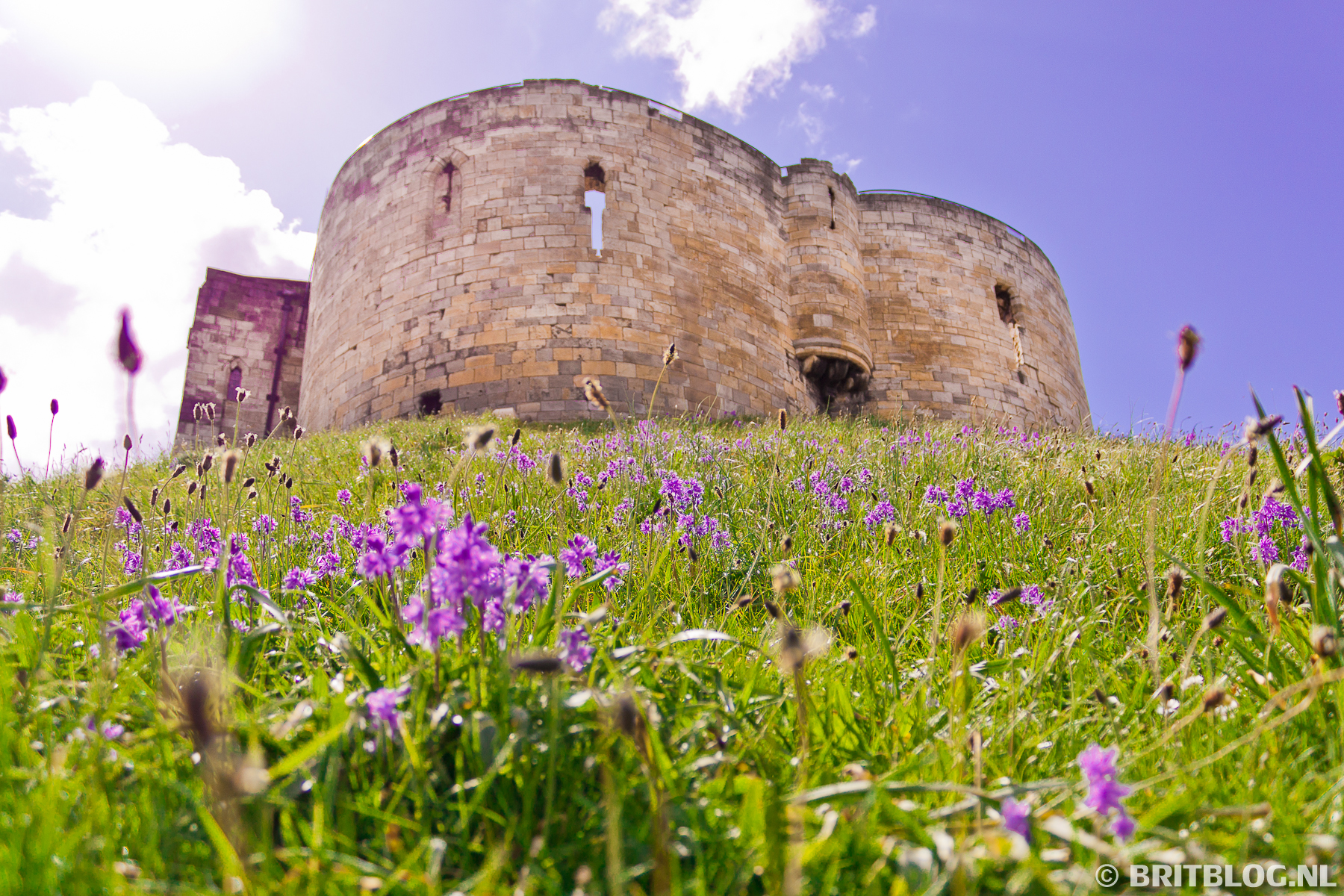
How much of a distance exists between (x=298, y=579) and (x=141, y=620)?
695 millimetres

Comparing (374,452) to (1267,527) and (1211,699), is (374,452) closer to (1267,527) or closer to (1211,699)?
(1211,699)

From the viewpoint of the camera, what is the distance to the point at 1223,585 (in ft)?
7.26

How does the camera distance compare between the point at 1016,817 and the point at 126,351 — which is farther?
the point at 126,351

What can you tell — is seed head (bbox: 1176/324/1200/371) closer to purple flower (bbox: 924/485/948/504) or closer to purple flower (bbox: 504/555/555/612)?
purple flower (bbox: 504/555/555/612)

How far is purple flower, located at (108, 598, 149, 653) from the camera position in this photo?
147cm

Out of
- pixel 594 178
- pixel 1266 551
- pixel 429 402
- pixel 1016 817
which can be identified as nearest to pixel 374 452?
pixel 1016 817

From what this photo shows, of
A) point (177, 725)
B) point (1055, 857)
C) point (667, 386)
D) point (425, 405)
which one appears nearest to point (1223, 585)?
point (1055, 857)

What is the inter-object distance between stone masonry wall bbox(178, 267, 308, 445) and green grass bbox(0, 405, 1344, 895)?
13932 mm

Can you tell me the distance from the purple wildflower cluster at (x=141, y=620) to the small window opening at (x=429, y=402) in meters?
9.10

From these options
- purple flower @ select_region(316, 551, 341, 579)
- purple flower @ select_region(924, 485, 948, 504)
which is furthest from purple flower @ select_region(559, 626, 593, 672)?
purple flower @ select_region(924, 485, 948, 504)

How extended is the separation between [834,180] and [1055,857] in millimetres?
14974

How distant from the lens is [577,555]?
71.7 inches

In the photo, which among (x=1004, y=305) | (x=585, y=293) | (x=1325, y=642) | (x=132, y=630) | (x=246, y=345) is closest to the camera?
(x=1325, y=642)

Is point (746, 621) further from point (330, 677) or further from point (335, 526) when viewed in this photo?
point (335, 526)
